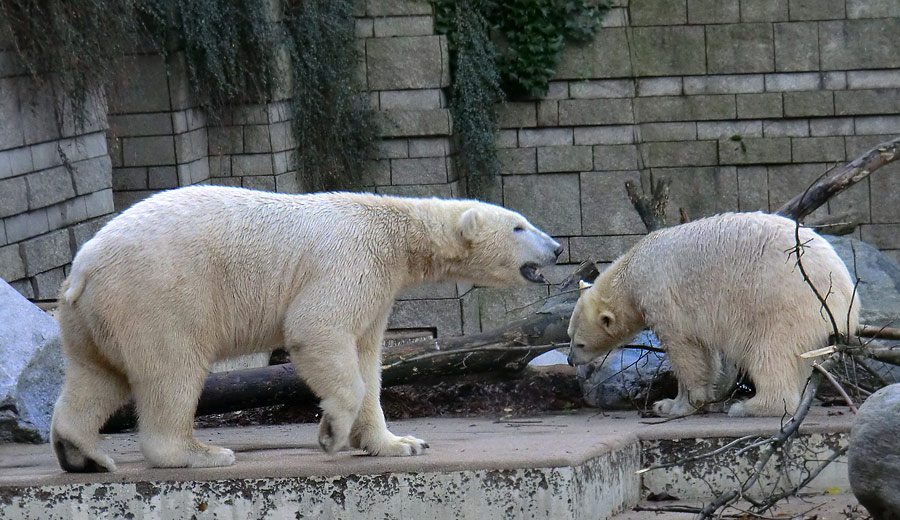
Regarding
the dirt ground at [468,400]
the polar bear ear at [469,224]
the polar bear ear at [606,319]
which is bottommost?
the dirt ground at [468,400]

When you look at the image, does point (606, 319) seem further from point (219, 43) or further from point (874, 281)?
point (219, 43)

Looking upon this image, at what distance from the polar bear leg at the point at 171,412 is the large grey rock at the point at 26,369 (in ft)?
4.10

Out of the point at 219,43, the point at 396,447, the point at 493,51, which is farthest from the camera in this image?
the point at 493,51

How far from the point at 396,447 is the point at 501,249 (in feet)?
2.85

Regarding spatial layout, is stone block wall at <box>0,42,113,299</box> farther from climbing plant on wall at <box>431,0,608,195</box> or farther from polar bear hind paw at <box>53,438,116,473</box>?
climbing plant on wall at <box>431,0,608,195</box>

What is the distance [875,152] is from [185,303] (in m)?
4.04

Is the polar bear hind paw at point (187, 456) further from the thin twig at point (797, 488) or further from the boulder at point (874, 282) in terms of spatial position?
the boulder at point (874, 282)

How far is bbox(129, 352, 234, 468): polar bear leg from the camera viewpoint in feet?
12.4

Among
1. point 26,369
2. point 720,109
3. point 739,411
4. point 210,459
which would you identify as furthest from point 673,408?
point 720,109

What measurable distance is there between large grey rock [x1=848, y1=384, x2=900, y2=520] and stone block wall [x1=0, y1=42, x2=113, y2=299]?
15.6ft

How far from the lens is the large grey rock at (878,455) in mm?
3393

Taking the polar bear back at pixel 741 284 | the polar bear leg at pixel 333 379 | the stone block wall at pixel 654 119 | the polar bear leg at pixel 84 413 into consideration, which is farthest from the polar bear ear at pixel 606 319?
the stone block wall at pixel 654 119

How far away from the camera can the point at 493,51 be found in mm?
9648

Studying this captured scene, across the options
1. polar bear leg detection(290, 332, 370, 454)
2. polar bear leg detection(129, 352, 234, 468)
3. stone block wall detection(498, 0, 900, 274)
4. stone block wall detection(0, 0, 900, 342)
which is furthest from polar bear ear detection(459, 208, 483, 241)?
stone block wall detection(498, 0, 900, 274)
